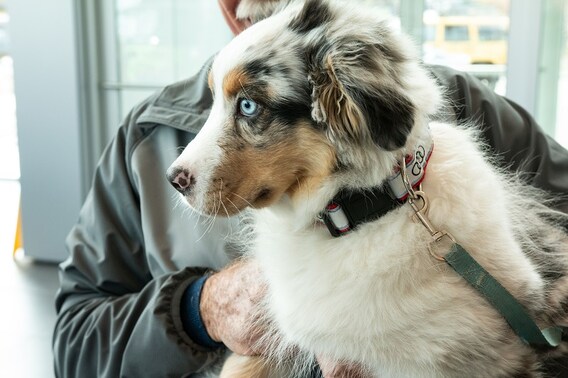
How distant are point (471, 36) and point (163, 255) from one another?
3.80 m

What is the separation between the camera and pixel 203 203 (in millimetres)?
1216

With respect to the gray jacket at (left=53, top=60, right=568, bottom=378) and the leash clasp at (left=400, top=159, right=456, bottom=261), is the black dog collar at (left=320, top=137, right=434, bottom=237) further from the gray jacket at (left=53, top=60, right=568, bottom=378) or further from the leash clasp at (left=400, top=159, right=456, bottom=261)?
the gray jacket at (left=53, top=60, right=568, bottom=378)

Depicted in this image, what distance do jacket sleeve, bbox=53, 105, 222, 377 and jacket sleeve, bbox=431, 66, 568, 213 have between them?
0.78 metres

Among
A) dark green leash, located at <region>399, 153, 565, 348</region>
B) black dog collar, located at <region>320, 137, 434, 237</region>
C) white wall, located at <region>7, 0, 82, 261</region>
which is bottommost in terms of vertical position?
white wall, located at <region>7, 0, 82, 261</region>

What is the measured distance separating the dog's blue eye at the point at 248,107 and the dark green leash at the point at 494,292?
16.3 inches

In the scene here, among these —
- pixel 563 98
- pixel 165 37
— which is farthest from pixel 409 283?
pixel 165 37

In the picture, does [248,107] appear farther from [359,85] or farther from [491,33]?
[491,33]

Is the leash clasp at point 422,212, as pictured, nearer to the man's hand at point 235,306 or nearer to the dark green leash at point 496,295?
the dark green leash at point 496,295

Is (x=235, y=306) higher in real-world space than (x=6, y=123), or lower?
higher

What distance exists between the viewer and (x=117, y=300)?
1.68 metres

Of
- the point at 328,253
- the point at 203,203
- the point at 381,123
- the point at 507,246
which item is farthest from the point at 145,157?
the point at 507,246

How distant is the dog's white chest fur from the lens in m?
1.16

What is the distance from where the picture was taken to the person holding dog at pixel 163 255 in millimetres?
1500

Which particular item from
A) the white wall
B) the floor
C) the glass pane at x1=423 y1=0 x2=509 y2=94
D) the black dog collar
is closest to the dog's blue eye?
the black dog collar
